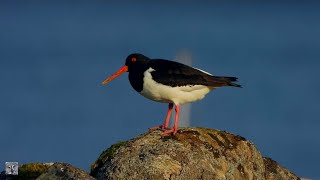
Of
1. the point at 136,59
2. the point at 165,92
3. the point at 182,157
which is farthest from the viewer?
the point at 136,59

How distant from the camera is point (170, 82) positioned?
80.3ft

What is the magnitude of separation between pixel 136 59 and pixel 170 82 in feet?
5.53

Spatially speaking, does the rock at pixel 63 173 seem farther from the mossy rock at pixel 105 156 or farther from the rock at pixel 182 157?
the mossy rock at pixel 105 156

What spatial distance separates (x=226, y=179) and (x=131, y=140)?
282cm

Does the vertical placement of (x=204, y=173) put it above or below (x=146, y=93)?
below

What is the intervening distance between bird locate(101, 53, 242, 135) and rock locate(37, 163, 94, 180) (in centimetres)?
530

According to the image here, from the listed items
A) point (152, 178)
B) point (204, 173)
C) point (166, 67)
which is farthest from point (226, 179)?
point (166, 67)

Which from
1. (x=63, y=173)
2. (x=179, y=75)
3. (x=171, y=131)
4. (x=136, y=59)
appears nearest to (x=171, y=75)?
(x=179, y=75)

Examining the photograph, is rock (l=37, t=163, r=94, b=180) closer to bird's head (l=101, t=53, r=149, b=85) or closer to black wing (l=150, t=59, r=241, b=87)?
black wing (l=150, t=59, r=241, b=87)

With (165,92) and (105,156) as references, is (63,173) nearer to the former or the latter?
(105,156)

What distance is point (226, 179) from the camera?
75.1 ft

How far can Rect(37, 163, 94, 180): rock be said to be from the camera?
61.8 ft

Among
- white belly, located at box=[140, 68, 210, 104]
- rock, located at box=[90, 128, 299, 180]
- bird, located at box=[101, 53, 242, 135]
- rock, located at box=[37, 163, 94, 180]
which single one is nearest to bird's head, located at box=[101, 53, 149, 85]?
bird, located at box=[101, 53, 242, 135]

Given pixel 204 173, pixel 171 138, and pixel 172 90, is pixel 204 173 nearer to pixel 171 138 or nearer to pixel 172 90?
pixel 171 138
